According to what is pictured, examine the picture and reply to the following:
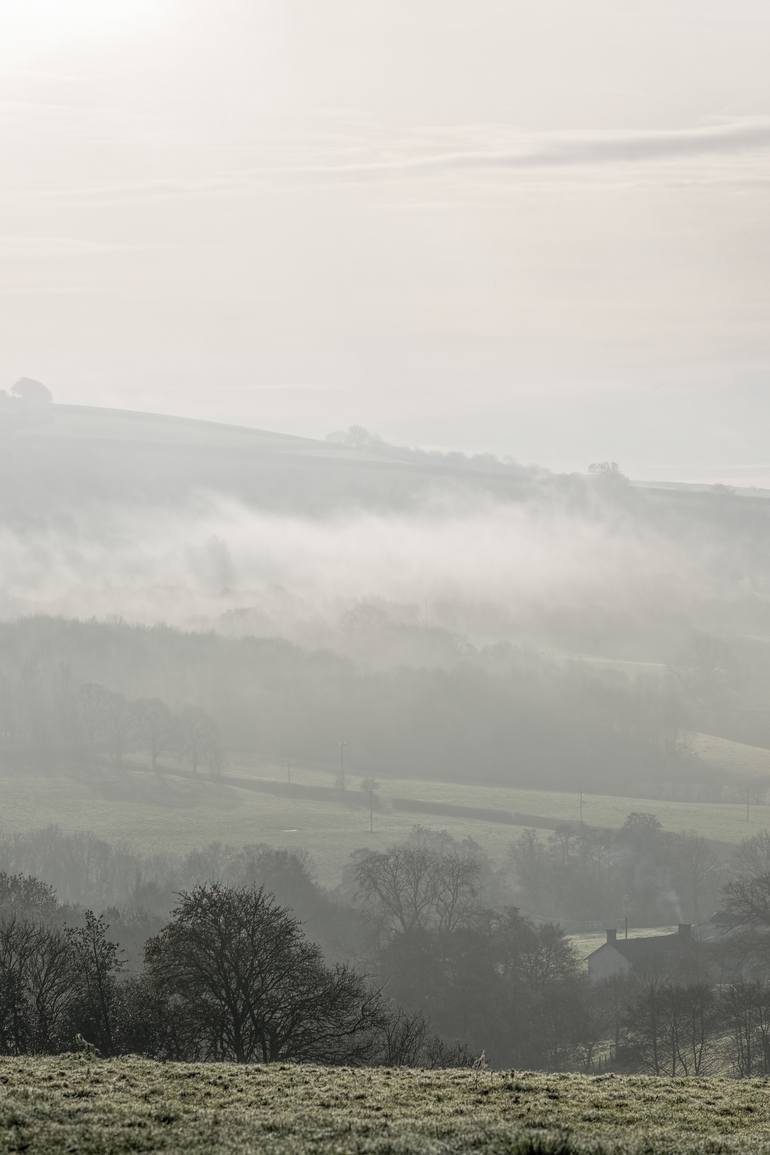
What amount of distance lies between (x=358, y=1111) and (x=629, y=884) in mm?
169487

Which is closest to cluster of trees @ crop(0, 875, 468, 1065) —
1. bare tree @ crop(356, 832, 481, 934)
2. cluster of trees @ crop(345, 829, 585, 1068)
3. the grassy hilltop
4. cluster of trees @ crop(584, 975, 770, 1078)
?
the grassy hilltop

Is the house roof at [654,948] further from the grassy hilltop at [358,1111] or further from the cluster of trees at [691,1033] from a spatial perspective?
the grassy hilltop at [358,1111]

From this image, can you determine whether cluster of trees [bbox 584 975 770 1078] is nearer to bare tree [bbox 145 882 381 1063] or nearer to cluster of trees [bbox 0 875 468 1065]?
cluster of trees [bbox 0 875 468 1065]

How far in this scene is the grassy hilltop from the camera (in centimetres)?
2289

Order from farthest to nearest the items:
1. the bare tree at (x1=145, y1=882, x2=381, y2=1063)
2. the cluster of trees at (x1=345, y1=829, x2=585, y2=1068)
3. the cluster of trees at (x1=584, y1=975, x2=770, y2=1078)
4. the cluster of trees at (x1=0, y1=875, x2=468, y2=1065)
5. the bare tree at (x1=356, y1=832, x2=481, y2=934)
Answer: the bare tree at (x1=356, y1=832, x2=481, y2=934) < the cluster of trees at (x1=345, y1=829, x2=585, y2=1068) < the cluster of trees at (x1=584, y1=975, x2=770, y2=1078) < the bare tree at (x1=145, y1=882, x2=381, y2=1063) < the cluster of trees at (x1=0, y1=875, x2=468, y2=1065)

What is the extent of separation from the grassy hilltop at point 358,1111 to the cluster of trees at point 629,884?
151698 mm

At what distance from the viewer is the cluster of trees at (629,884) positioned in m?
182

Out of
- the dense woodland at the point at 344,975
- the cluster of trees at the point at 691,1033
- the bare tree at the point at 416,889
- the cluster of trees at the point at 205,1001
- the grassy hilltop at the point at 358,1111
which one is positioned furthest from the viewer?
the bare tree at the point at 416,889

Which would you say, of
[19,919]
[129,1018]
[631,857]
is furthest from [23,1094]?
[631,857]

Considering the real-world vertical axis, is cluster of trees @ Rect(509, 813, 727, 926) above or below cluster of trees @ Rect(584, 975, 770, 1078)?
above

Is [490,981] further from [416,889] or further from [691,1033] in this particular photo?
[416,889]

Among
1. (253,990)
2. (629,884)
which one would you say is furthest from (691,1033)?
(629,884)

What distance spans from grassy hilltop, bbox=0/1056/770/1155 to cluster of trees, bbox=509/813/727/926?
498ft

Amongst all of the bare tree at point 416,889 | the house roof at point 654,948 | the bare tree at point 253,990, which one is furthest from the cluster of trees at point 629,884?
the bare tree at point 253,990
